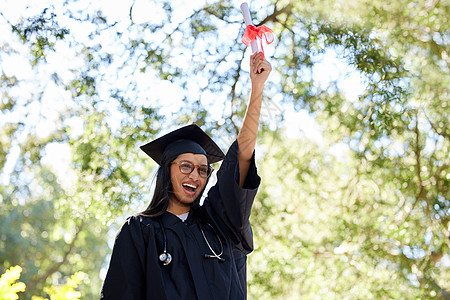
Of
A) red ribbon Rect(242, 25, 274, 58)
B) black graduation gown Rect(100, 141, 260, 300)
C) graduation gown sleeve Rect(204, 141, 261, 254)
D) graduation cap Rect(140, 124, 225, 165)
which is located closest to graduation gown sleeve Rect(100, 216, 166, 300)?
black graduation gown Rect(100, 141, 260, 300)

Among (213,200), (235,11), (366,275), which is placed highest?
(235,11)

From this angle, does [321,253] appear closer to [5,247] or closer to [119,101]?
[119,101]

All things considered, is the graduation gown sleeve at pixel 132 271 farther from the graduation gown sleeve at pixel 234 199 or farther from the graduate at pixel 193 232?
the graduation gown sleeve at pixel 234 199

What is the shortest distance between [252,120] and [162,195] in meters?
0.47

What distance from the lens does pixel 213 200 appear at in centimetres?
212

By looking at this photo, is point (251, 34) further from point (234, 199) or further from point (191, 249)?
point (191, 249)

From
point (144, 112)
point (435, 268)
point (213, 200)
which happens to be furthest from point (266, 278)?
point (213, 200)

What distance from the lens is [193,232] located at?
2.05 metres

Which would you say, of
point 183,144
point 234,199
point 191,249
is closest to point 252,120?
point 234,199

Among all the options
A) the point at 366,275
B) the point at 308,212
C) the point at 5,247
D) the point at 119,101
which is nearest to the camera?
the point at 119,101

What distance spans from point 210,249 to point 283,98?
273cm

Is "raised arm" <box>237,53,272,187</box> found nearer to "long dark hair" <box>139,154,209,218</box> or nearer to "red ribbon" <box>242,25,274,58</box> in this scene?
"red ribbon" <box>242,25,274,58</box>

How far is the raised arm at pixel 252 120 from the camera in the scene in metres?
2.00

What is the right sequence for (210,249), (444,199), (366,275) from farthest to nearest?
(366,275), (444,199), (210,249)
